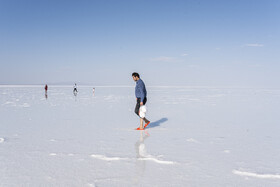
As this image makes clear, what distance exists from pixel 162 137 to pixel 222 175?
2360 mm

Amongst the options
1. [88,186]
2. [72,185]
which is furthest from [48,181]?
[88,186]

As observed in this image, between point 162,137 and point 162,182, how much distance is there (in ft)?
8.31

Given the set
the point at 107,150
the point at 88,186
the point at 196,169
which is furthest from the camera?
the point at 107,150

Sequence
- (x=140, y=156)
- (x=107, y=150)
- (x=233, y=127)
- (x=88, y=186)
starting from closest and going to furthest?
(x=88, y=186) → (x=140, y=156) → (x=107, y=150) → (x=233, y=127)

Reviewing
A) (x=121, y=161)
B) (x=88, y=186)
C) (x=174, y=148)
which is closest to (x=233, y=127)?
(x=174, y=148)

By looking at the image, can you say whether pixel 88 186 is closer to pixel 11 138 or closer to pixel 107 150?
pixel 107 150

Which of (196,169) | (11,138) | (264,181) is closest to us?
(264,181)

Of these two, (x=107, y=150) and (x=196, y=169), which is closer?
(x=196, y=169)

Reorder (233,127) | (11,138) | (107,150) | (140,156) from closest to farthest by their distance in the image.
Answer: (140,156), (107,150), (11,138), (233,127)

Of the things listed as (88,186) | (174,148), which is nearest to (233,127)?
(174,148)

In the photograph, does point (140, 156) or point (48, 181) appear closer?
point (48, 181)

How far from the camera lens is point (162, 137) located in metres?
5.34

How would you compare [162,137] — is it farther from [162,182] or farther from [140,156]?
[162,182]

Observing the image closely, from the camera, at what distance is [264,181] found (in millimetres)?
2898
